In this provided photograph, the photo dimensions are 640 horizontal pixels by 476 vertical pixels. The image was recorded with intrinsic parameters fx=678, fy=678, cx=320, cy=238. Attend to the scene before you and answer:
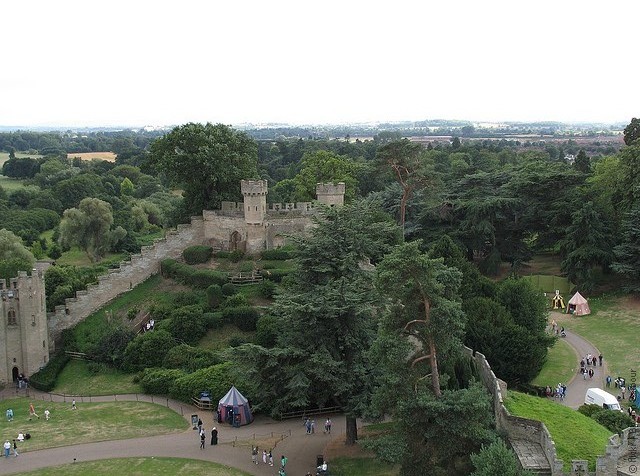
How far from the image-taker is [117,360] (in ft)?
144

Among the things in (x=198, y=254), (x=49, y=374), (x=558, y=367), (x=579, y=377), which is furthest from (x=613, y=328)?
(x=49, y=374)

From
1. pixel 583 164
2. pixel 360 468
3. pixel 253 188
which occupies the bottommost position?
pixel 360 468

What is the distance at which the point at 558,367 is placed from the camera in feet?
139

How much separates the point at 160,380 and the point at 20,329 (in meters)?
11.6

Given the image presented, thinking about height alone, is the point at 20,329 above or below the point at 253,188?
below

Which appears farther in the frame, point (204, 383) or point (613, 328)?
point (613, 328)

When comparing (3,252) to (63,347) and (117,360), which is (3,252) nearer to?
(63,347)

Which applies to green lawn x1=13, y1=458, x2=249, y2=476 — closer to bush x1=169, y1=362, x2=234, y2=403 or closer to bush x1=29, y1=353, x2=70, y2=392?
bush x1=169, y1=362, x2=234, y2=403

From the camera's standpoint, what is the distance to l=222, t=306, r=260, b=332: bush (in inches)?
1753

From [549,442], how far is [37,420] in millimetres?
27358

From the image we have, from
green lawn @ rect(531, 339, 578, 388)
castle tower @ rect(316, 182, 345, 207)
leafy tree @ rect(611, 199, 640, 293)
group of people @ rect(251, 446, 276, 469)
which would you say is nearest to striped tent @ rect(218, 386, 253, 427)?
group of people @ rect(251, 446, 276, 469)

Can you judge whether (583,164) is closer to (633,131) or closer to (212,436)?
(633,131)

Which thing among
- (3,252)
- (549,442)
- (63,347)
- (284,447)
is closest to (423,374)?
(549,442)

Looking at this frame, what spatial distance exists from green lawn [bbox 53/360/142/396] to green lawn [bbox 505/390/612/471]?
75.6 feet
